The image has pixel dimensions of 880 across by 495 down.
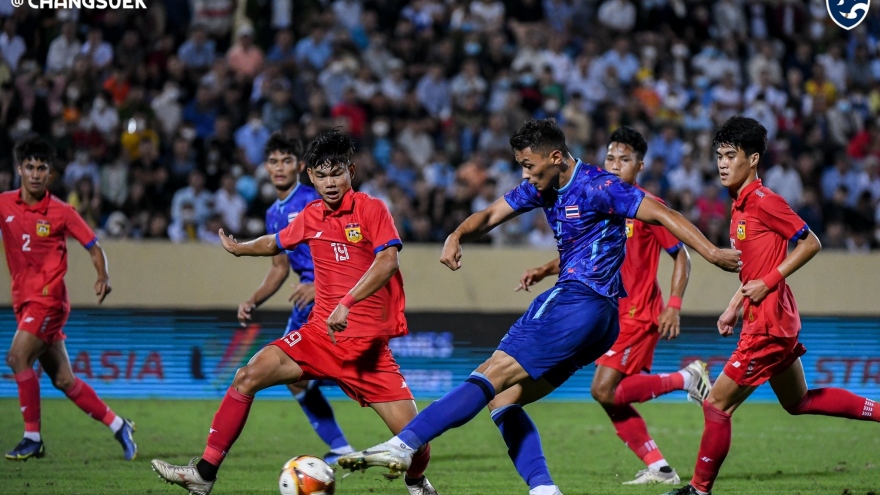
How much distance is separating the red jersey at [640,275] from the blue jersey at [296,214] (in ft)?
7.88

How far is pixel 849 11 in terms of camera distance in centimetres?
1770

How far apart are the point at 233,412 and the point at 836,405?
380cm

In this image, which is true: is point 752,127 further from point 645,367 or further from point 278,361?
point 278,361

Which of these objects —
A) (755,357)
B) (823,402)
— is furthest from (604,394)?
(755,357)

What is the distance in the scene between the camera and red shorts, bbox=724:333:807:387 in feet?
21.0

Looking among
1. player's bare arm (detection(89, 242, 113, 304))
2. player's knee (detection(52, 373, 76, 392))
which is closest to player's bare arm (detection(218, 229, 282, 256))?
player's bare arm (detection(89, 242, 113, 304))

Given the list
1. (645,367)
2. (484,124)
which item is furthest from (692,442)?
(484,124)

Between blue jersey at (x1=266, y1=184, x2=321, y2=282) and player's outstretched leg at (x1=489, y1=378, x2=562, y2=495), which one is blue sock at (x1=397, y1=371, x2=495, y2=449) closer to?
player's outstretched leg at (x1=489, y1=378, x2=562, y2=495)

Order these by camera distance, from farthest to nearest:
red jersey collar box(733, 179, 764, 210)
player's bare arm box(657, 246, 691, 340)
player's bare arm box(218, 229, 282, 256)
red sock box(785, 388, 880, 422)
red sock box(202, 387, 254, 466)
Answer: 1. player's bare arm box(657, 246, 691, 340)
2. red sock box(785, 388, 880, 422)
3. player's bare arm box(218, 229, 282, 256)
4. red jersey collar box(733, 179, 764, 210)
5. red sock box(202, 387, 254, 466)

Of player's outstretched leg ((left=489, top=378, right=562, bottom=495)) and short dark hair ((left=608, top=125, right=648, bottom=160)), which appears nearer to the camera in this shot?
player's outstretched leg ((left=489, top=378, right=562, bottom=495))

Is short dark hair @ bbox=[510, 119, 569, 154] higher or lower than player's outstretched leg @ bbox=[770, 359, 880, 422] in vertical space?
higher

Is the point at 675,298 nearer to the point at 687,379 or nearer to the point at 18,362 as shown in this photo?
the point at 687,379

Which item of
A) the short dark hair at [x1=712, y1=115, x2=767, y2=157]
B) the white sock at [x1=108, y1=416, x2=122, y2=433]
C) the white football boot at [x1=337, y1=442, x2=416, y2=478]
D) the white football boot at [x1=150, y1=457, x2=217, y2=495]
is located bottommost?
the white sock at [x1=108, y1=416, x2=122, y2=433]

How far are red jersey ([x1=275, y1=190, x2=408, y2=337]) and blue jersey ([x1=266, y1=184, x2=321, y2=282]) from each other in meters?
1.90
